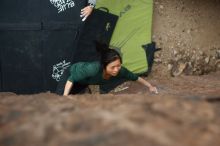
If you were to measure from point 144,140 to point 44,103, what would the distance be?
21.3 inches

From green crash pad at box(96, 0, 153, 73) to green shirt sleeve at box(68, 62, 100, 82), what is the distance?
5.83ft

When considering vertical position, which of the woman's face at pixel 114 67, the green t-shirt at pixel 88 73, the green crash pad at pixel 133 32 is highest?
the green crash pad at pixel 133 32

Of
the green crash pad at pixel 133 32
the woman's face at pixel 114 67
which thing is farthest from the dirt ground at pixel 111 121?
the green crash pad at pixel 133 32

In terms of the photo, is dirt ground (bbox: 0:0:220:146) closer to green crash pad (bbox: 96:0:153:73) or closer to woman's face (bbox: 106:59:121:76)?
woman's face (bbox: 106:59:121:76)

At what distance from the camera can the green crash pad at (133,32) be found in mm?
5191

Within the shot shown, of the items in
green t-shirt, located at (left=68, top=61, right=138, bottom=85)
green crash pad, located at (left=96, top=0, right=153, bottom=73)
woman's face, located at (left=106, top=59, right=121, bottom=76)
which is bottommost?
green t-shirt, located at (left=68, top=61, right=138, bottom=85)

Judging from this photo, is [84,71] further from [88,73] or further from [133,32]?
[133,32]

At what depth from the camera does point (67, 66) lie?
5.00 meters

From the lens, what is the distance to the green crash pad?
519cm

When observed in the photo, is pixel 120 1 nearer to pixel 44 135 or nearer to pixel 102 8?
pixel 102 8

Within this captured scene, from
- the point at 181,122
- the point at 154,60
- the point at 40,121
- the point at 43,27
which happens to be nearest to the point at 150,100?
the point at 181,122

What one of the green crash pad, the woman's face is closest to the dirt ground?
the woman's face

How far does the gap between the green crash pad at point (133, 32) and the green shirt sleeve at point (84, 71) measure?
70.0 inches

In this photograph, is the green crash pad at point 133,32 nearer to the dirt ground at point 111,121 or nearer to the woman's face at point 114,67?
the woman's face at point 114,67
